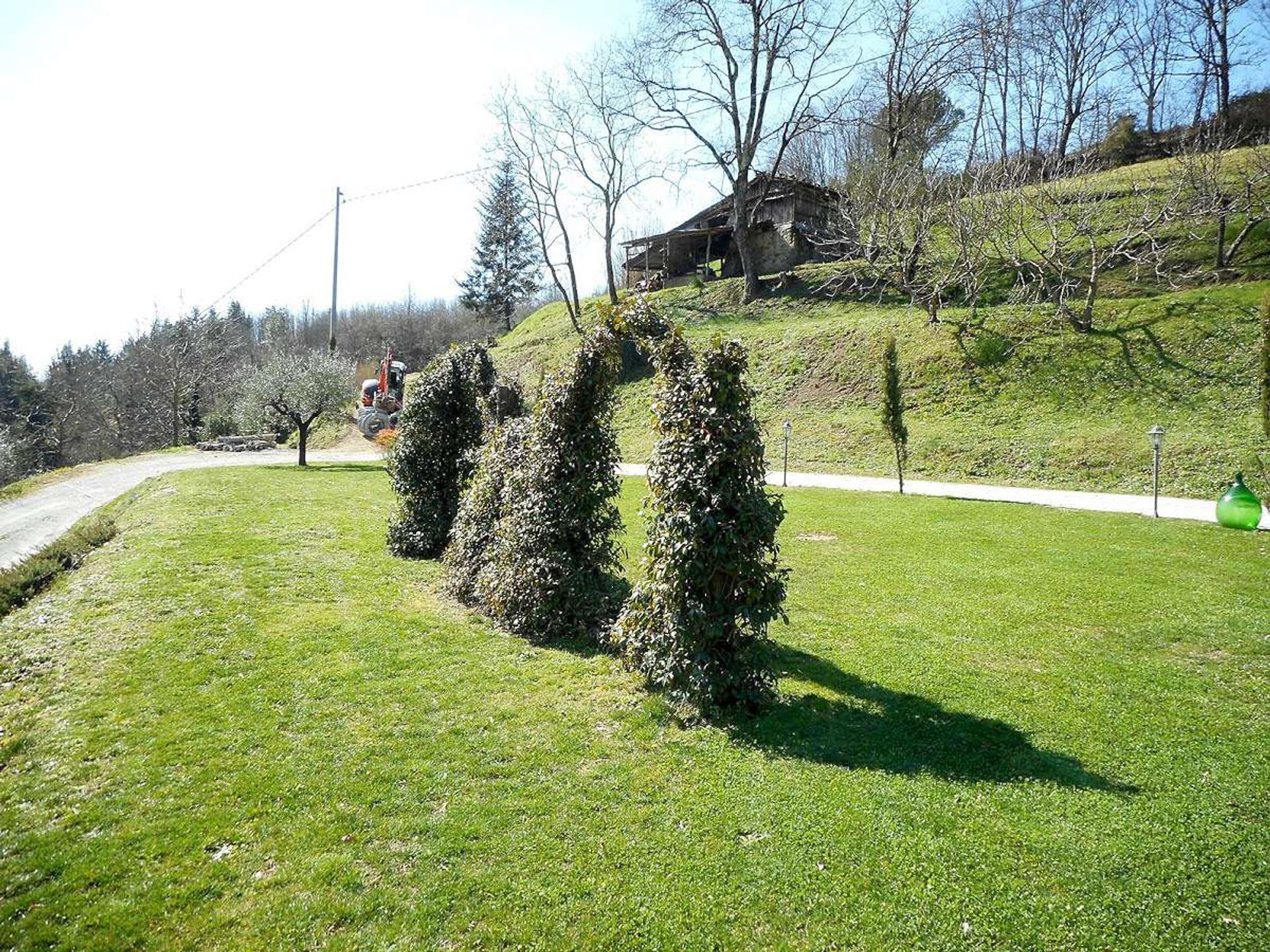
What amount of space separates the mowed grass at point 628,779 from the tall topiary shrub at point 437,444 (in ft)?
7.92

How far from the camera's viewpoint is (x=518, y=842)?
369 centimetres

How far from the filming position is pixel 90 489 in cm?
2012

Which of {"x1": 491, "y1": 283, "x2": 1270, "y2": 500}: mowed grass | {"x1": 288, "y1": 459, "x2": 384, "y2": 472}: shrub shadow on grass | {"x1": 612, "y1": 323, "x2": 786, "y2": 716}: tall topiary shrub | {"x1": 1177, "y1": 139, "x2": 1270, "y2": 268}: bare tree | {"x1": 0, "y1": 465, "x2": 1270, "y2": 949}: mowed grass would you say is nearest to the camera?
{"x1": 0, "y1": 465, "x2": 1270, "y2": 949}: mowed grass

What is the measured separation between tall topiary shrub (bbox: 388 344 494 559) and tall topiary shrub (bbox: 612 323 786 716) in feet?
18.3

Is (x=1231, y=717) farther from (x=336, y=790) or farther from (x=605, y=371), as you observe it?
(x=336, y=790)

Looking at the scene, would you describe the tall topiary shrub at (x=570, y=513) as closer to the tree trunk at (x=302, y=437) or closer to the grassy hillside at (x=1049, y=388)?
the grassy hillside at (x=1049, y=388)

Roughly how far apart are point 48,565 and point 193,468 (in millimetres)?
14581

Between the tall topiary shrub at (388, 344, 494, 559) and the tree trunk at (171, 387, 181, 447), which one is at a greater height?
the tree trunk at (171, 387, 181, 447)

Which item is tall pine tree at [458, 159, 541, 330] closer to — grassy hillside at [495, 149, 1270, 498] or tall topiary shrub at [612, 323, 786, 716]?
grassy hillside at [495, 149, 1270, 498]

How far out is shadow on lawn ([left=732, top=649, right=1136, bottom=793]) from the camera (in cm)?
425

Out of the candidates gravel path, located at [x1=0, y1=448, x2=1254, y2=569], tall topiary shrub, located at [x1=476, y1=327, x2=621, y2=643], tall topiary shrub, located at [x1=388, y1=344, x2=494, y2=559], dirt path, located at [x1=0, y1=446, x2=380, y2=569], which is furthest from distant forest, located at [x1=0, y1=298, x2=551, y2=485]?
tall topiary shrub, located at [x1=476, y1=327, x2=621, y2=643]

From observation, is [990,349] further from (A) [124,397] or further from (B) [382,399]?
(A) [124,397]

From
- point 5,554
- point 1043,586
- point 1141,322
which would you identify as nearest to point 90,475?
point 5,554

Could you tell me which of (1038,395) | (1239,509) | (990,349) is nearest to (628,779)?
(1239,509)
